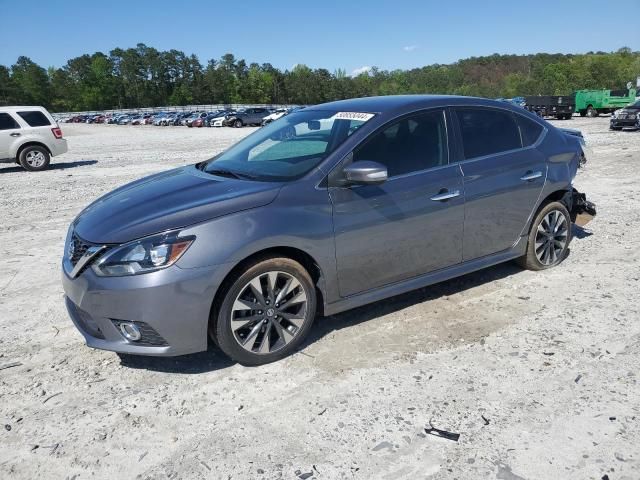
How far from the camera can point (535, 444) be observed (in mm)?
2645

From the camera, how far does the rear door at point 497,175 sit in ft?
14.0

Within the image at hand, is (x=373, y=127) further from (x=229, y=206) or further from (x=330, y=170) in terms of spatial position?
(x=229, y=206)

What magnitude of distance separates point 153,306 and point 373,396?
4.62 feet

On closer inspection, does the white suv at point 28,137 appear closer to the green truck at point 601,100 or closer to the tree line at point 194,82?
the green truck at point 601,100

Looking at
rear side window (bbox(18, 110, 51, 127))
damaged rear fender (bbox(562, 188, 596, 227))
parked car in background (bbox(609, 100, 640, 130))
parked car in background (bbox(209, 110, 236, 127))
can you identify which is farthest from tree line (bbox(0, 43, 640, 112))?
damaged rear fender (bbox(562, 188, 596, 227))

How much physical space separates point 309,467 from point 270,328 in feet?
3.54

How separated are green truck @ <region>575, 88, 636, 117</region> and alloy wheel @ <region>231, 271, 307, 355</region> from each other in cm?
4012

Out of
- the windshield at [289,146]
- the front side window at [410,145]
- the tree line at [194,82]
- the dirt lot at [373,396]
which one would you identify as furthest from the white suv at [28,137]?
the tree line at [194,82]

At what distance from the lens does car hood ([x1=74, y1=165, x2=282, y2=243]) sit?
3.18m

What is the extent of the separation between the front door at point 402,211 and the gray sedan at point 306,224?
0.01 metres

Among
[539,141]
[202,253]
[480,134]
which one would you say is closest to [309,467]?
[202,253]

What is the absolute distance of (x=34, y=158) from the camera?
A: 15055 mm

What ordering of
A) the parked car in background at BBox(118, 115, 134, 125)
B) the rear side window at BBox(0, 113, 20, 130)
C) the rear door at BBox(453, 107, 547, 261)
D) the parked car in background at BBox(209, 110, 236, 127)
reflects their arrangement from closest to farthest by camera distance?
the rear door at BBox(453, 107, 547, 261) → the rear side window at BBox(0, 113, 20, 130) → the parked car in background at BBox(209, 110, 236, 127) → the parked car in background at BBox(118, 115, 134, 125)

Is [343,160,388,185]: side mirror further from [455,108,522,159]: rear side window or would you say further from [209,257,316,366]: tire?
[455,108,522,159]: rear side window
